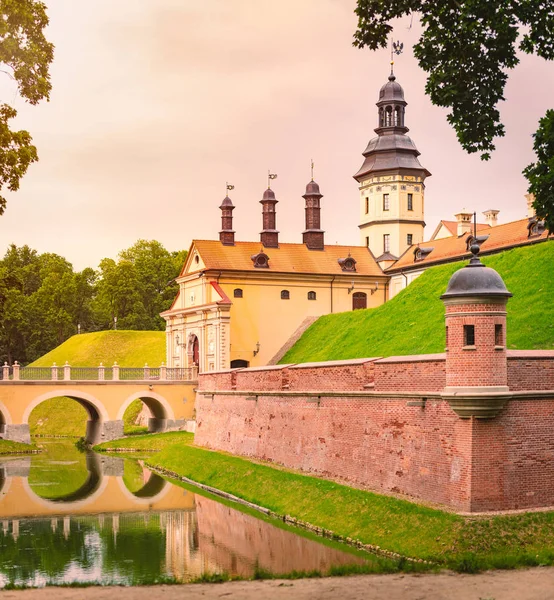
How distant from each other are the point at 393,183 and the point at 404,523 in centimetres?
4408

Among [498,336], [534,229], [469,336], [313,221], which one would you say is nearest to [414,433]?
[469,336]

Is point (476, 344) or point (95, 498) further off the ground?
point (476, 344)

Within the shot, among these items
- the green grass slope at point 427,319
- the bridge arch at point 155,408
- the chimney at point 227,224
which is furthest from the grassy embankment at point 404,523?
the chimney at point 227,224

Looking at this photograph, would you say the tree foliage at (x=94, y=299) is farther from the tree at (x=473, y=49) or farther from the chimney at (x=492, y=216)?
the tree at (x=473, y=49)

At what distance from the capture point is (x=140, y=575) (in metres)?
19.8

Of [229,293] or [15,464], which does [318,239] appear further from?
[15,464]

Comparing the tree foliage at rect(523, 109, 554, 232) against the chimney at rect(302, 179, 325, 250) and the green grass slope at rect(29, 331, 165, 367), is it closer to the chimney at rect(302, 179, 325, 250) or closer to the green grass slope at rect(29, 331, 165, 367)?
the chimney at rect(302, 179, 325, 250)

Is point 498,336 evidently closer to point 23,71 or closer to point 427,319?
point 23,71

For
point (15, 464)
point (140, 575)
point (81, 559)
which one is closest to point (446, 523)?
point (140, 575)

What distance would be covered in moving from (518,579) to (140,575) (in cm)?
770

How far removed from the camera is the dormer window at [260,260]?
57812 mm

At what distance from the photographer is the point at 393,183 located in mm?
63344

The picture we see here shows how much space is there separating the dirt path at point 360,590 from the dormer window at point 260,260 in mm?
41164

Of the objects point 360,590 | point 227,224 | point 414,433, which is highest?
point 227,224
